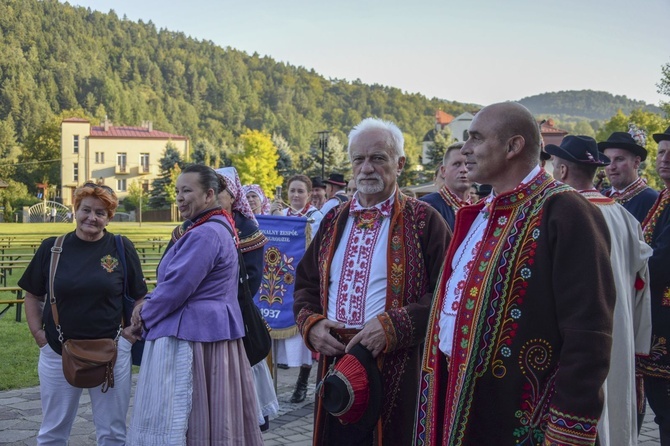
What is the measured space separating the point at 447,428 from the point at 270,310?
4.58 metres

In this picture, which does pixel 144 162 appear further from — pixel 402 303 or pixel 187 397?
pixel 402 303

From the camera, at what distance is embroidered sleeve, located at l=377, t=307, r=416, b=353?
11.0ft

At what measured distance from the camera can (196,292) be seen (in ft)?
13.5

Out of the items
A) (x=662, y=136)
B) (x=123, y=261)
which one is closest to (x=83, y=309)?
(x=123, y=261)

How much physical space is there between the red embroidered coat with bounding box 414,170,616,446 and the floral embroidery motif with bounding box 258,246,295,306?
4.42 meters

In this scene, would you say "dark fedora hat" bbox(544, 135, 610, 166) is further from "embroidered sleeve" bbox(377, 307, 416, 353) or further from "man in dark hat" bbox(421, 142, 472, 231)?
"embroidered sleeve" bbox(377, 307, 416, 353)

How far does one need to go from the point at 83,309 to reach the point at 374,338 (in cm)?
221

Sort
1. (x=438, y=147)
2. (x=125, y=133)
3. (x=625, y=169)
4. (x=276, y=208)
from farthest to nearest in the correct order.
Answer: (x=125, y=133) → (x=438, y=147) → (x=276, y=208) → (x=625, y=169)

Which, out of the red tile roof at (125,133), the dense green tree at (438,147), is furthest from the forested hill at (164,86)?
the dense green tree at (438,147)

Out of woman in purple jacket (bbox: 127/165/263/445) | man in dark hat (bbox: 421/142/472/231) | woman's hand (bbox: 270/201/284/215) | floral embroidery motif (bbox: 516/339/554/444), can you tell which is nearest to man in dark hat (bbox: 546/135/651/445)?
floral embroidery motif (bbox: 516/339/554/444)

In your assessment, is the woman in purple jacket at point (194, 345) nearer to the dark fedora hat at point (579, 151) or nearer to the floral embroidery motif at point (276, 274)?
the dark fedora hat at point (579, 151)

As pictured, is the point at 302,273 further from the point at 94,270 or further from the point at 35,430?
the point at 35,430

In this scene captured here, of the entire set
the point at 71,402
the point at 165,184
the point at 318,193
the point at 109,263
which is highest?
the point at 318,193

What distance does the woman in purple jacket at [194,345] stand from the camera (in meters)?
4.00
